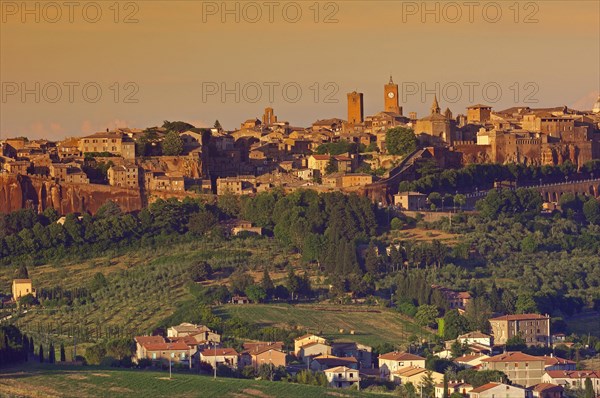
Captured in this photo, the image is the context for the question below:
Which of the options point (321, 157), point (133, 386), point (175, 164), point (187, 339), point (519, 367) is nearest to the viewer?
point (133, 386)

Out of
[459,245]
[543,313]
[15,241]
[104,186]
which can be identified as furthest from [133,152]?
[543,313]

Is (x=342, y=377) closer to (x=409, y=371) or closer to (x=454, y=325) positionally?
(x=409, y=371)

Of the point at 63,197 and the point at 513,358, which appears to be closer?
the point at 513,358

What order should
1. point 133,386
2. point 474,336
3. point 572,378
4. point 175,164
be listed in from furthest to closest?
point 175,164
point 474,336
point 572,378
point 133,386

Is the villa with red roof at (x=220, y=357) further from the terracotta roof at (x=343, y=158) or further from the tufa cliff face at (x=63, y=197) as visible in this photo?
the terracotta roof at (x=343, y=158)

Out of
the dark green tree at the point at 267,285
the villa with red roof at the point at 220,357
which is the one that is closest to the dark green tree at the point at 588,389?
the villa with red roof at the point at 220,357

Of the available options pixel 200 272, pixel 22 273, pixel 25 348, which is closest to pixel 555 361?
pixel 25 348
